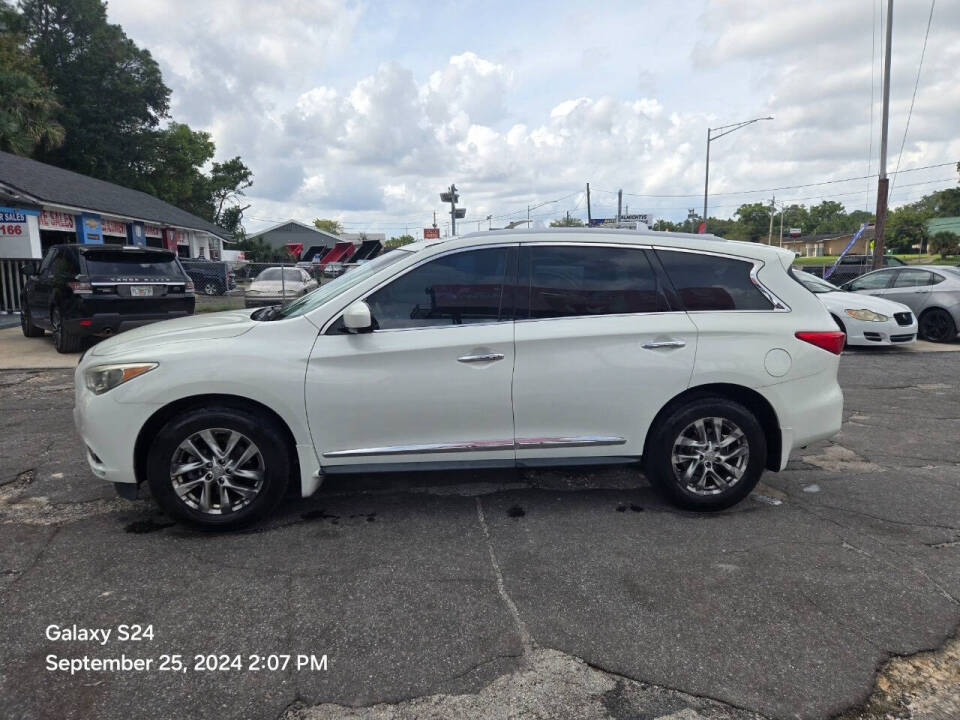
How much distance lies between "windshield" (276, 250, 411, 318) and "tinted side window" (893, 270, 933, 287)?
1224 cm

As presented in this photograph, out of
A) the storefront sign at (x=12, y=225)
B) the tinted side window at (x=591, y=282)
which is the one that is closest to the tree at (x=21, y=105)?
the storefront sign at (x=12, y=225)

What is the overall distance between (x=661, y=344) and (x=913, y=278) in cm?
1150

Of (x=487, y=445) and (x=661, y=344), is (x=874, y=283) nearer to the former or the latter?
(x=661, y=344)

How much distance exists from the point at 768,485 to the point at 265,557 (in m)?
3.46

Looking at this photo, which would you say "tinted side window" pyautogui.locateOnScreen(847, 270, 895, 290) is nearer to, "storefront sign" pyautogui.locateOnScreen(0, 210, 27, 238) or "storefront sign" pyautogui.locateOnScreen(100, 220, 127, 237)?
"storefront sign" pyautogui.locateOnScreen(0, 210, 27, 238)

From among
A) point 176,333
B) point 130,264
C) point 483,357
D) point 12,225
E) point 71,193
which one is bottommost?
point 483,357

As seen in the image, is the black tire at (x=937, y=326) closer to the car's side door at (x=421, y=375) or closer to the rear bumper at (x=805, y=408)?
the rear bumper at (x=805, y=408)

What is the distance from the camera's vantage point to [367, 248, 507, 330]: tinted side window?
3.82m

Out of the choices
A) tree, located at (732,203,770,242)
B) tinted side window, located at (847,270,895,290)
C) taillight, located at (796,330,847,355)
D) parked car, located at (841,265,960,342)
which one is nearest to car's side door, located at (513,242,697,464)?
taillight, located at (796,330,847,355)

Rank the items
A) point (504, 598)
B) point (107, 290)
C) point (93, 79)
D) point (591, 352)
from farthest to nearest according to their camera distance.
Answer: point (93, 79)
point (107, 290)
point (591, 352)
point (504, 598)

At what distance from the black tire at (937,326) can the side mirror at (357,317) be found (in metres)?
12.6

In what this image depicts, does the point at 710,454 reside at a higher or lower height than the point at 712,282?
lower

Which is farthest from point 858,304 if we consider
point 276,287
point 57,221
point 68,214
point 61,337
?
point 68,214

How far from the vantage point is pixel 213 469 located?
3.63 m
